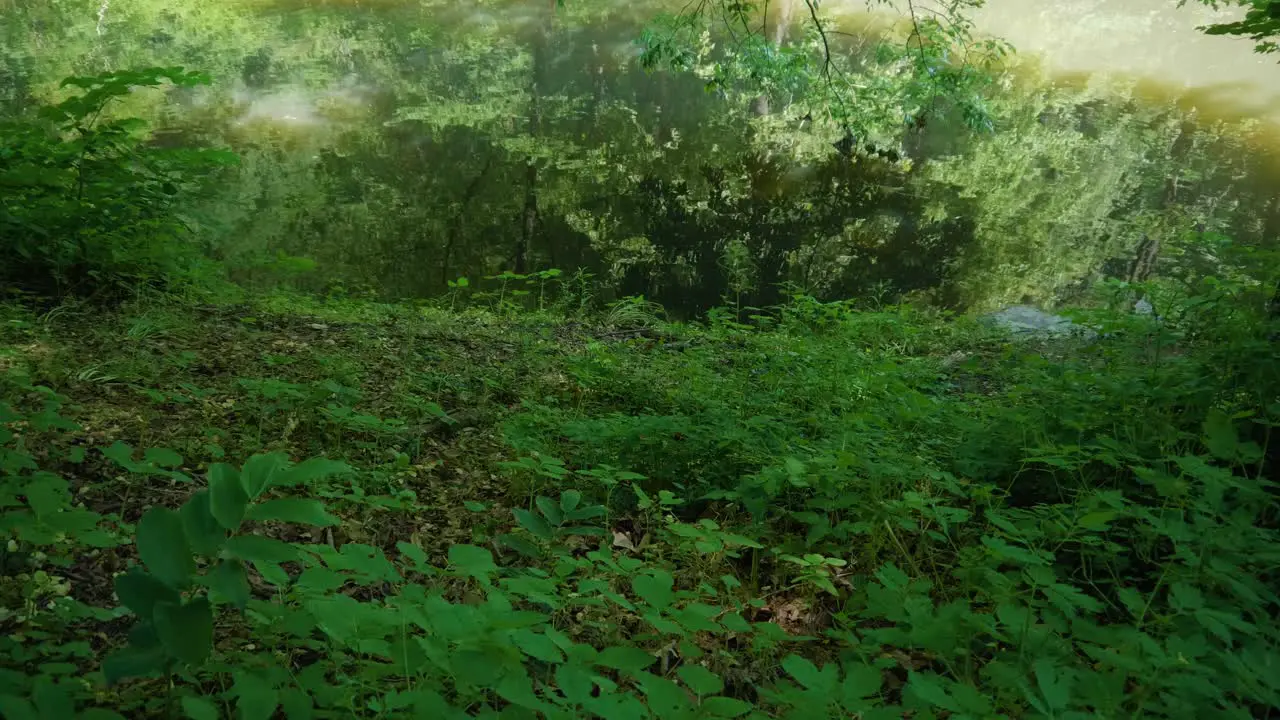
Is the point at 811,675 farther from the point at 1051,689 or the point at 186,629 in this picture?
the point at 186,629

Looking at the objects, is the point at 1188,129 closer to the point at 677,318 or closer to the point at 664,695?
the point at 677,318

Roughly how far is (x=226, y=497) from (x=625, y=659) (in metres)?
0.67

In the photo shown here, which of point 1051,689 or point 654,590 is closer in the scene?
point 1051,689

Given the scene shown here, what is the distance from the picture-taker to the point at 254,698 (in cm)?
102

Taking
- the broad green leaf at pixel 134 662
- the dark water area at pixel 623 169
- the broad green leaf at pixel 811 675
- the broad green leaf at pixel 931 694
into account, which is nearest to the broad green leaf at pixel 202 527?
the broad green leaf at pixel 134 662

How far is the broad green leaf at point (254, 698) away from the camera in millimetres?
995

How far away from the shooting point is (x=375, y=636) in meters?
1.29

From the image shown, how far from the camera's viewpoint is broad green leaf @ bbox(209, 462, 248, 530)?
0.97 metres

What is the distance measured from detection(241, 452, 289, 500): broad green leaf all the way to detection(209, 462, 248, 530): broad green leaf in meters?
0.01

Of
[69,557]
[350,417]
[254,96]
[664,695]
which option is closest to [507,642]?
[664,695]

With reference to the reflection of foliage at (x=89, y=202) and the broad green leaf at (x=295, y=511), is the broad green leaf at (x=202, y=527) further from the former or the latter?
the reflection of foliage at (x=89, y=202)

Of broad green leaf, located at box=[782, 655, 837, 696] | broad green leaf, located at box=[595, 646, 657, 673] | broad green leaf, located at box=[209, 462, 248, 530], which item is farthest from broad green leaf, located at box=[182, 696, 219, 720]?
broad green leaf, located at box=[782, 655, 837, 696]

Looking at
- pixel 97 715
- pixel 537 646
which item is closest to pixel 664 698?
pixel 537 646

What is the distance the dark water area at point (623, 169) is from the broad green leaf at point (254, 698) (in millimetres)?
7130
